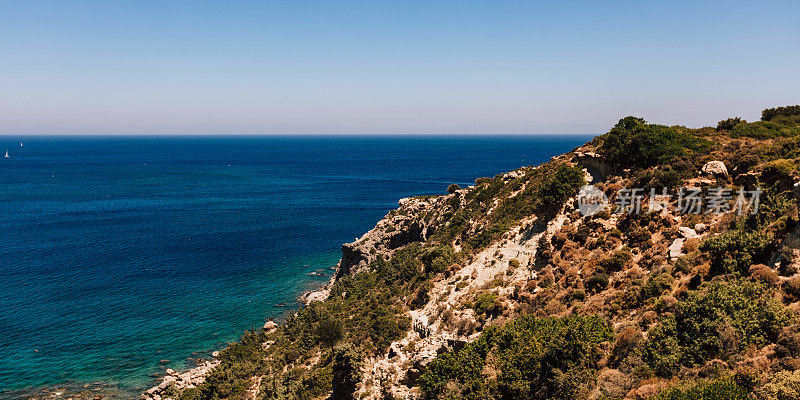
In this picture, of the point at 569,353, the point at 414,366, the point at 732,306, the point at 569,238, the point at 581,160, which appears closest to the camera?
the point at 732,306

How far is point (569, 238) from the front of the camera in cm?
3644

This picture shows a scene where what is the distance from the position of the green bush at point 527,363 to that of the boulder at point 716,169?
1898 centimetres

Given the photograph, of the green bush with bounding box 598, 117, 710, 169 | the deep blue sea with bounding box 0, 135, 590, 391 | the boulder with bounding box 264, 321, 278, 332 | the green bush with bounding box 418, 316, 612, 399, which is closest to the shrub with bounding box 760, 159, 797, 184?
the green bush with bounding box 598, 117, 710, 169

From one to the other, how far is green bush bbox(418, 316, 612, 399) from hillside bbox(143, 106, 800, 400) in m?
Answer: 0.09

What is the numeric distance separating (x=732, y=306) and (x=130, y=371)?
55374mm

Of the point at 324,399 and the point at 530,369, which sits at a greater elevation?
the point at 530,369

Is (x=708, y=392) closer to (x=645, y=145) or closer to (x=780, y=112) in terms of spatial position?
(x=645, y=145)

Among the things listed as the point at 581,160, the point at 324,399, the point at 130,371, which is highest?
the point at 581,160

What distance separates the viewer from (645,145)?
130 ft

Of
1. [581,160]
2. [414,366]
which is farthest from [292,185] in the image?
[414,366]

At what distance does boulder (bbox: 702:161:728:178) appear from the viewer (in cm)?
3391

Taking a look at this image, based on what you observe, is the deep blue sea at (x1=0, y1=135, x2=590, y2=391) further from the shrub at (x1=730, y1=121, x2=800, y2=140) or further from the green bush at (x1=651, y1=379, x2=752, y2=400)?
the shrub at (x1=730, y1=121, x2=800, y2=140)

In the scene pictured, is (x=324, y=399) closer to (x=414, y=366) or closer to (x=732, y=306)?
(x=414, y=366)

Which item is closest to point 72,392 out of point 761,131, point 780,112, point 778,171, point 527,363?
point 527,363
